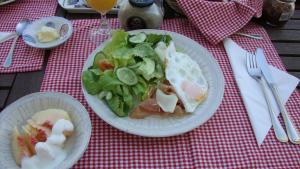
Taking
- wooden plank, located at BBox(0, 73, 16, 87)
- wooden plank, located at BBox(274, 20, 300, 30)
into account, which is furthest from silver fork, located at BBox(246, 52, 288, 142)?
wooden plank, located at BBox(0, 73, 16, 87)

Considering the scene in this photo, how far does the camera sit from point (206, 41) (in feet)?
3.18

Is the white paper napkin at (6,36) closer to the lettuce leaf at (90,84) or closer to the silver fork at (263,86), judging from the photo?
the lettuce leaf at (90,84)

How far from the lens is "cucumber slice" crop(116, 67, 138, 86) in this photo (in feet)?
2.37

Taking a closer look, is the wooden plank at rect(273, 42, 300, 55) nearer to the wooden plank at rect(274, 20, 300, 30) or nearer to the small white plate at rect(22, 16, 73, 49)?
the wooden plank at rect(274, 20, 300, 30)

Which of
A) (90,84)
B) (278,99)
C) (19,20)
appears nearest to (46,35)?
(19,20)

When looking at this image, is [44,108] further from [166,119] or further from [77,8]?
[77,8]

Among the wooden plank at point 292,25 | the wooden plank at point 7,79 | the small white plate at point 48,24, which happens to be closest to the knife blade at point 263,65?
the wooden plank at point 292,25

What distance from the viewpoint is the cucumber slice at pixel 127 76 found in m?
0.72

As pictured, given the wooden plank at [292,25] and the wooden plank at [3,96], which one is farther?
the wooden plank at [292,25]

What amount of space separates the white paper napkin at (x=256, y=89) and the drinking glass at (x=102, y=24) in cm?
36

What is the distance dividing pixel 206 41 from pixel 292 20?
357 millimetres

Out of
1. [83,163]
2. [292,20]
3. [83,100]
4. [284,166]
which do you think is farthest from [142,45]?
[292,20]

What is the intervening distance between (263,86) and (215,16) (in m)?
0.29

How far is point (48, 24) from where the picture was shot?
0.95 m
